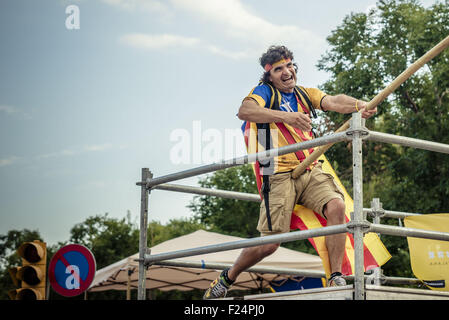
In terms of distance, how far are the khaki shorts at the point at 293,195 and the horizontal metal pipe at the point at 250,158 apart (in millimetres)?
465

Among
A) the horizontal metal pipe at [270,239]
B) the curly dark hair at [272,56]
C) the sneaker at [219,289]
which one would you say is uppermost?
the curly dark hair at [272,56]

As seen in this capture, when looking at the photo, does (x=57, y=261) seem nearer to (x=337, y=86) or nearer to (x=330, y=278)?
(x=330, y=278)

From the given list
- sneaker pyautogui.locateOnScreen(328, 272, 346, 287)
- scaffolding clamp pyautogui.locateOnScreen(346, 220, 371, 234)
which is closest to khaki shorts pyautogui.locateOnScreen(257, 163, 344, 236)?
sneaker pyautogui.locateOnScreen(328, 272, 346, 287)

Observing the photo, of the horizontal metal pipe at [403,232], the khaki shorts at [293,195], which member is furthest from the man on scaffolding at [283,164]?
the horizontal metal pipe at [403,232]

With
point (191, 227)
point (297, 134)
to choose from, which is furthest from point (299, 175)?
point (191, 227)

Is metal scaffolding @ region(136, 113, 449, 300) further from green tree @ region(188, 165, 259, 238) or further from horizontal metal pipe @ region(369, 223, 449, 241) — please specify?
green tree @ region(188, 165, 259, 238)

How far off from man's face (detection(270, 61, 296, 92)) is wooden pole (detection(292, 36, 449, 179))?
2.18 ft

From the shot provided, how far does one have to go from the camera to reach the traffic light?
7785 millimetres

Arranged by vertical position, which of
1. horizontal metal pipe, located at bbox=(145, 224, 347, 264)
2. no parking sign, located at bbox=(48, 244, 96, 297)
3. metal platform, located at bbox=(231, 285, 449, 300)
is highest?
no parking sign, located at bbox=(48, 244, 96, 297)

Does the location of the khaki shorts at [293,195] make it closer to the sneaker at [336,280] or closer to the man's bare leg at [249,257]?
the man's bare leg at [249,257]

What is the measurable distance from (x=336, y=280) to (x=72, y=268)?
508 cm

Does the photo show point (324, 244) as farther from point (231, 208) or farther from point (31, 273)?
point (231, 208)

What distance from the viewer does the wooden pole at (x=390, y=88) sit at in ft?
11.5
